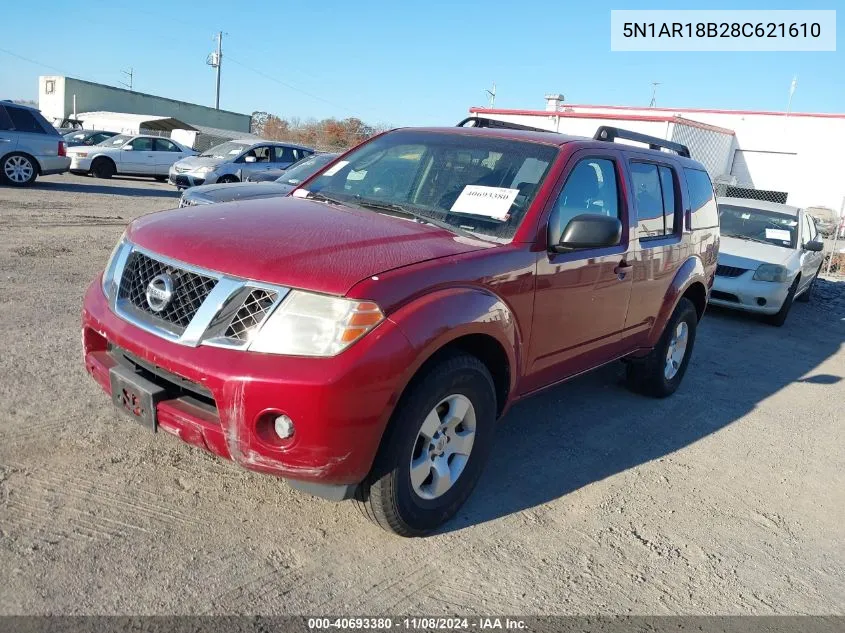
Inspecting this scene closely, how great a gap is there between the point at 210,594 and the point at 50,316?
153 inches

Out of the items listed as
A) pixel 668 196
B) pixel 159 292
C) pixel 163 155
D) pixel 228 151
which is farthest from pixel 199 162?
pixel 159 292

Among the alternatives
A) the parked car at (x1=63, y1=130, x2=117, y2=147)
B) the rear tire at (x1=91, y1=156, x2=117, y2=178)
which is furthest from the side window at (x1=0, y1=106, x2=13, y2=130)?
the parked car at (x1=63, y1=130, x2=117, y2=147)

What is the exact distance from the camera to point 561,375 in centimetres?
416

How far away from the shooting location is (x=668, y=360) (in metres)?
5.61

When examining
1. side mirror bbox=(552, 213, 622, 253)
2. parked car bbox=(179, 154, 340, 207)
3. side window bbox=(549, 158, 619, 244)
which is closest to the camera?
side mirror bbox=(552, 213, 622, 253)

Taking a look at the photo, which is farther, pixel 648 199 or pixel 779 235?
pixel 779 235

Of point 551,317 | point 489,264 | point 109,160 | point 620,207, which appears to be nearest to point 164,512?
point 489,264

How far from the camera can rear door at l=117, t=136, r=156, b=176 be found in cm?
2094

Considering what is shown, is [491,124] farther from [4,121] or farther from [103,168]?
[103,168]

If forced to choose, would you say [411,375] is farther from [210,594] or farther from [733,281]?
[733,281]

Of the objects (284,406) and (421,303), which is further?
(421,303)

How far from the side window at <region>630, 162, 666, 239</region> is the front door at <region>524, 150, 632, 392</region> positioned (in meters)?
0.24

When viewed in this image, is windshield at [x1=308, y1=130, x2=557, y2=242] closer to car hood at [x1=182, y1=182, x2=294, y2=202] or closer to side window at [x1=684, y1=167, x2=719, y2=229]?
side window at [x1=684, y1=167, x2=719, y2=229]

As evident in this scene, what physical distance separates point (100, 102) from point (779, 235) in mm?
45389
